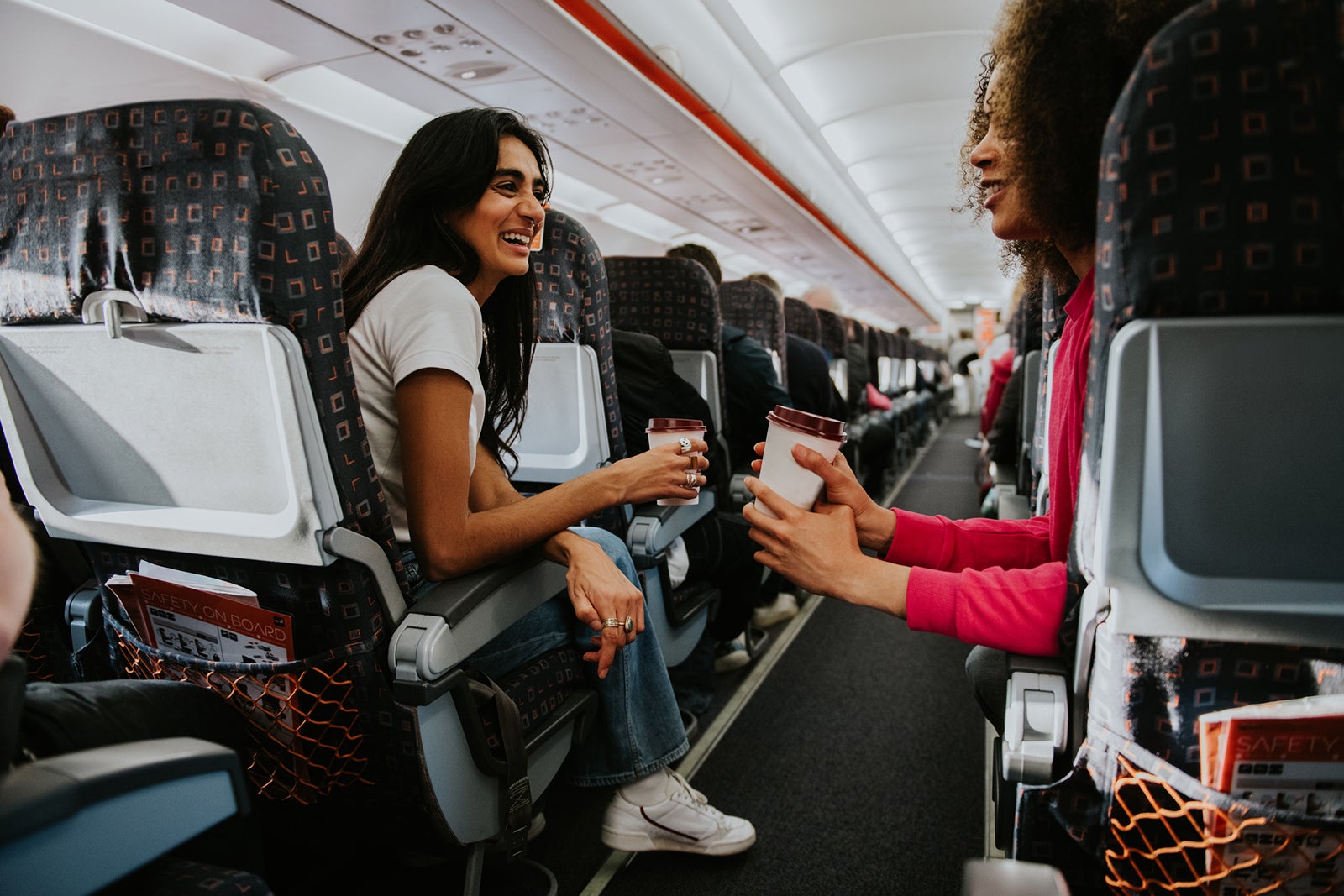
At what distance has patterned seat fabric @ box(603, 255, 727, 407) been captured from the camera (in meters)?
2.64

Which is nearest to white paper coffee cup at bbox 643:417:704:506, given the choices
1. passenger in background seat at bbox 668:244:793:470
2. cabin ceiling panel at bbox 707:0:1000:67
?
passenger in background seat at bbox 668:244:793:470

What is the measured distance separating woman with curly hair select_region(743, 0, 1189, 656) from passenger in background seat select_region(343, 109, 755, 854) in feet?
1.31

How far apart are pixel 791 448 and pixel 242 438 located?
764 mm

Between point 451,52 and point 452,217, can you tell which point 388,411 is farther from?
point 451,52

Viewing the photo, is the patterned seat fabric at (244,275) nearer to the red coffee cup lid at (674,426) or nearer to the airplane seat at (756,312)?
the red coffee cup lid at (674,426)

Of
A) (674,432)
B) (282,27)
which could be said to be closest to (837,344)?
(282,27)

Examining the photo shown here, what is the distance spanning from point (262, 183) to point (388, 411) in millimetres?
474

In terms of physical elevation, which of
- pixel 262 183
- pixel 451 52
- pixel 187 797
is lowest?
pixel 187 797

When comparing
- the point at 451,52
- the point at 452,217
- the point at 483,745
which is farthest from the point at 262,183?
the point at 451,52

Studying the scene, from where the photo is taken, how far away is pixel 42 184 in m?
1.12

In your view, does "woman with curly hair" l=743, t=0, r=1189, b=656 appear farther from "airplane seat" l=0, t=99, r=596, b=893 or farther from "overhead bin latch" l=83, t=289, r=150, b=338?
"overhead bin latch" l=83, t=289, r=150, b=338

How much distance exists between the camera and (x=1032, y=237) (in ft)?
3.95

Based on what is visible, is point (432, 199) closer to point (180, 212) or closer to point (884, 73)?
point (180, 212)

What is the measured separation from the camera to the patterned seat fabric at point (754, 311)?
3525mm
